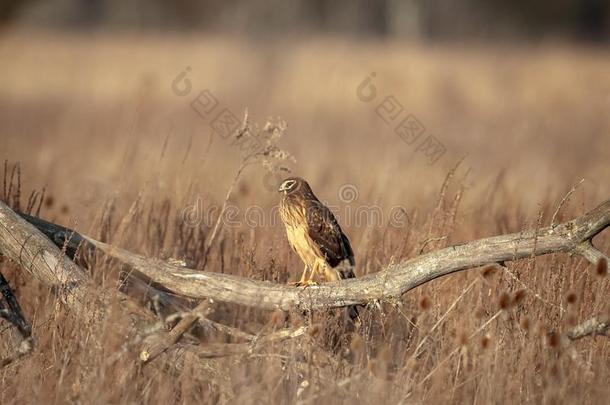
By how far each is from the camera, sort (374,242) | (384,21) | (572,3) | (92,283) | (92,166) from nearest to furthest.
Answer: (92,283) → (374,242) → (92,166) → (384,21) → (572,3)

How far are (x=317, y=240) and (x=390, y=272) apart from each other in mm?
1372

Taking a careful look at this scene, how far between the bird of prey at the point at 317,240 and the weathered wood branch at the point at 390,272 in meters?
1.07

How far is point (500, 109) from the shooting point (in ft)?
54.1

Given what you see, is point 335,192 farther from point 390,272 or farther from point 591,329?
point 591,329

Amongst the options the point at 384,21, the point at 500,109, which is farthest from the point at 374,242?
the point at 384,21

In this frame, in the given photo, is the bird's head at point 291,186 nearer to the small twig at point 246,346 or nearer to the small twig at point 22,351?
the small twig at point 246,346

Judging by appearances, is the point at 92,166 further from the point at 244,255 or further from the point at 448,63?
the point at 448,63

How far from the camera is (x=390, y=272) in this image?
14.7 ft

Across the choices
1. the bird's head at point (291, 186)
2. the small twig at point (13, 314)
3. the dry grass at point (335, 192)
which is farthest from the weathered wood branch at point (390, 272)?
the bird's head at point (291, 186)

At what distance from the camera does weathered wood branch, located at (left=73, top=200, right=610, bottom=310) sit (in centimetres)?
432

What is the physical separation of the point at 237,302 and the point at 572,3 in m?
42.8

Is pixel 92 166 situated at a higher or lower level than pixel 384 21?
lower

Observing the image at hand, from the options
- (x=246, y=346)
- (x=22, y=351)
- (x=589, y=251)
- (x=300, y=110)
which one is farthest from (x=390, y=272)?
(x=300, y=110)

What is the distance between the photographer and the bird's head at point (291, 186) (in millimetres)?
6268
